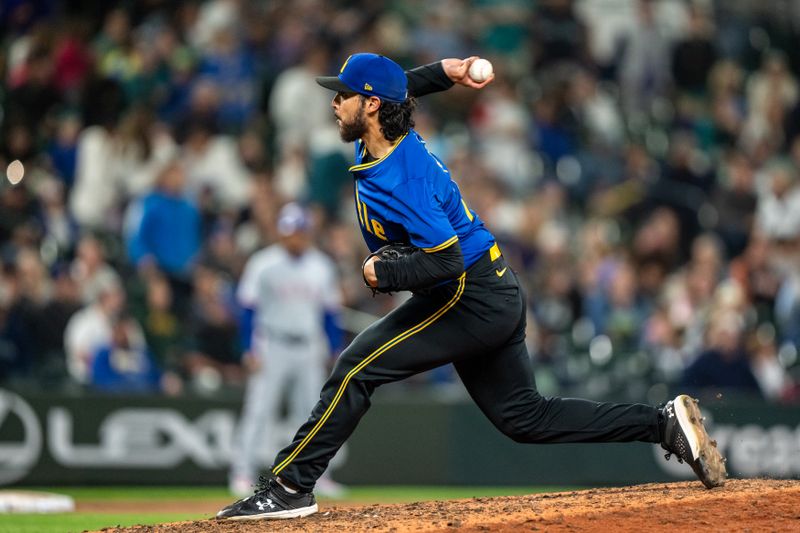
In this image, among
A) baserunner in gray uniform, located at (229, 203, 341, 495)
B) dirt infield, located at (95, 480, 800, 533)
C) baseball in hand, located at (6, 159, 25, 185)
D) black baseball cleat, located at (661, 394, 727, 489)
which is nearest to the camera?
dirt infield, located at (95, 480, 800, 533)

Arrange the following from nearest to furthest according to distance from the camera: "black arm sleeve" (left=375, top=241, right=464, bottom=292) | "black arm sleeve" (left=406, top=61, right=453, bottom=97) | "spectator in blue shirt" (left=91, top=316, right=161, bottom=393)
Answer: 1. "black arm sleeve" (left=375, top=241, right=464, bottom=292)
2. "black arm sleeve" (left=406, top=61, right=453, bottom=97)
3. "spectator in blue shirt" (left=91, top=316, right=161, bottom=393)

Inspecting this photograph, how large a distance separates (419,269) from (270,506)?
1.46m

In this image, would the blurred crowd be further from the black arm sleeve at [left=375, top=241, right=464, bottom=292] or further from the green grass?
the black arm sleeve at [left=375, top=241, right=464, bottom=292]

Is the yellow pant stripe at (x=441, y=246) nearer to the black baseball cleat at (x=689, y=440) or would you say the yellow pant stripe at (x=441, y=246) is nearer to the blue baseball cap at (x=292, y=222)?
the black baseball cleat at (x=689, y=440)

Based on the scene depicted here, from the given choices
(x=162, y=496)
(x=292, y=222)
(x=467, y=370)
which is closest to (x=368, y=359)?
(x=467, y=370)

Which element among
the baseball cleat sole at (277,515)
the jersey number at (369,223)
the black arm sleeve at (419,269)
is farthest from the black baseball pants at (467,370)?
the jersey number at (369,223)

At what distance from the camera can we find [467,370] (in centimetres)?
661

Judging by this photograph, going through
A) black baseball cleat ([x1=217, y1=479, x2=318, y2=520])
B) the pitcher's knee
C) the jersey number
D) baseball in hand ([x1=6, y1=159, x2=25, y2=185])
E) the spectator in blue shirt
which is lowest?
black baseball cleat ([x1=217, y1=479, x2=318, y2=520])

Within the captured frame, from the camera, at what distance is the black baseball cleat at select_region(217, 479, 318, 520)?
21.1 ft

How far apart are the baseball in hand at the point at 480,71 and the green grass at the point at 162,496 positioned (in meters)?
4.33

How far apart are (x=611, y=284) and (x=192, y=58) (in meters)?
5.61

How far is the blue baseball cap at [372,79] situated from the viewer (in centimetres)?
627

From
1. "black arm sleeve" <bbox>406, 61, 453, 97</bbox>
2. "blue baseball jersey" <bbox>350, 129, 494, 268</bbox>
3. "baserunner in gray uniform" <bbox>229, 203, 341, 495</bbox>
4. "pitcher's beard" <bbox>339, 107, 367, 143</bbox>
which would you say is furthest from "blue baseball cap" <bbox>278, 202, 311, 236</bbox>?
"pitcher's beard" <bbox>339, 107, 367, 143</bbox>

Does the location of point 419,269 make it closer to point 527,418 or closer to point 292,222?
point 527,418
